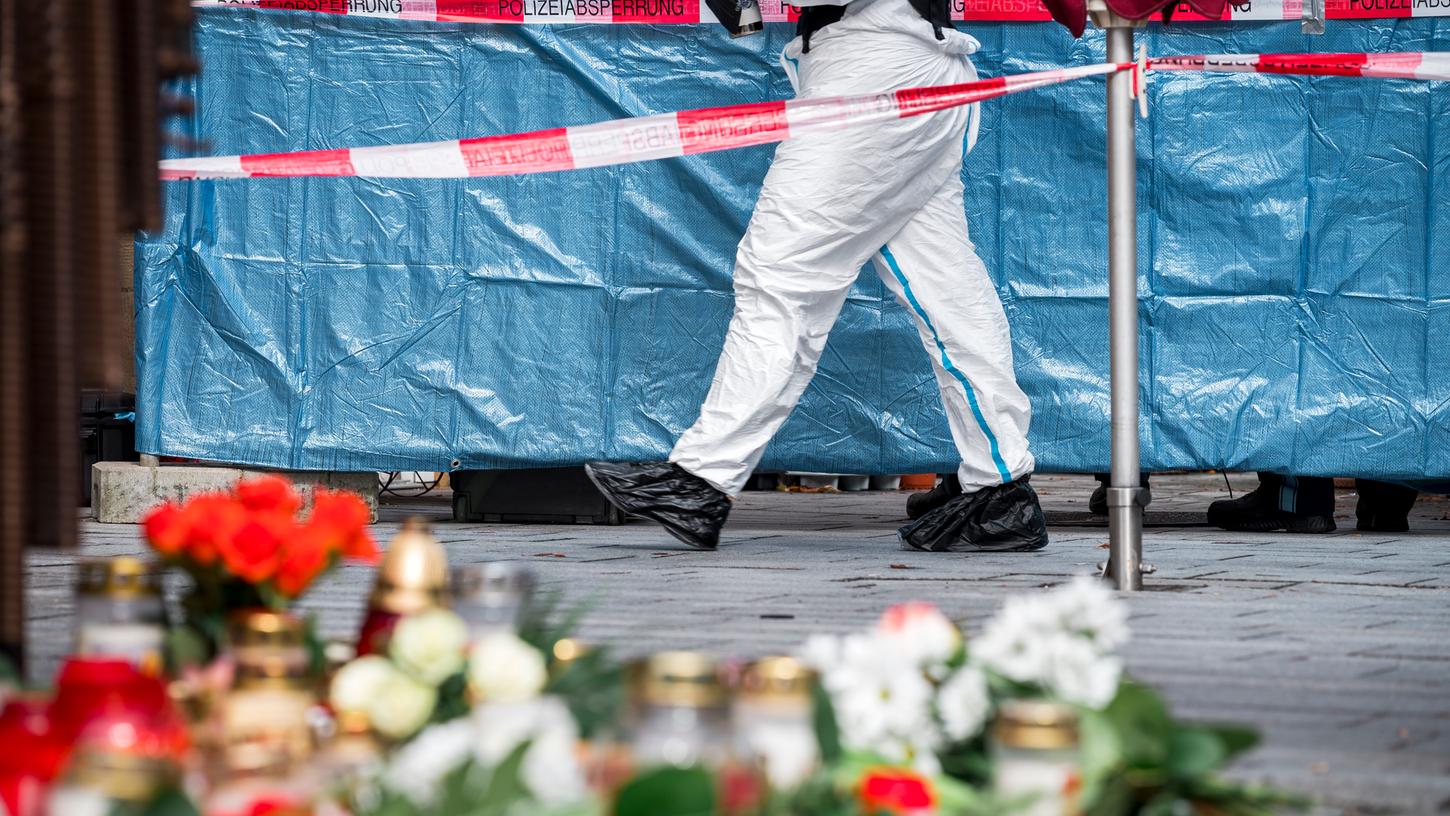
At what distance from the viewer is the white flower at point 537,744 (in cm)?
131

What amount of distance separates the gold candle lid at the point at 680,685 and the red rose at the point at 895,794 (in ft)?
0.47

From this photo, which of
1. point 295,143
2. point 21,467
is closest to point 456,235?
point 295,143

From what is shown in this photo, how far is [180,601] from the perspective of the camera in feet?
6.61

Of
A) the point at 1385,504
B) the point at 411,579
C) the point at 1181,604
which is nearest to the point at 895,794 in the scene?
the point at 411,579

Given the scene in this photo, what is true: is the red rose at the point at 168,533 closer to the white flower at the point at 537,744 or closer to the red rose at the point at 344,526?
the red rose at the point at 344,526

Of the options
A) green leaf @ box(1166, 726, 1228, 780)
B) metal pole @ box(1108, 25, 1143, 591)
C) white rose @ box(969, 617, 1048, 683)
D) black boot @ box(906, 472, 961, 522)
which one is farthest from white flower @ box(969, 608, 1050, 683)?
black boot @ box(906, 472, 961, 522)

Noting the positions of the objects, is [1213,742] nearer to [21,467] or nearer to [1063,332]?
Result: [21,467]

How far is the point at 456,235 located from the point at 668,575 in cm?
203

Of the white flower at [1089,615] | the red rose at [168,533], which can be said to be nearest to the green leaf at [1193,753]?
the white flower at [1089,615]

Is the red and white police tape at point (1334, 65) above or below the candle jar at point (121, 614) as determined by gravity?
above

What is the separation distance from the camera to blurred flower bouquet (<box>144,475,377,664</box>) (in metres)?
1.90

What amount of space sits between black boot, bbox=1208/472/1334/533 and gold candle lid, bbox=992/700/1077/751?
4.86m

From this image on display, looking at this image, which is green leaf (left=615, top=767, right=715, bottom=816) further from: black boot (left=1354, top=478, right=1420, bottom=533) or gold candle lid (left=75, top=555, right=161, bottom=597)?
black boot (left=1354, top=478, right=1420, bottom=533)

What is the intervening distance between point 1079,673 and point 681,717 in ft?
1.82
